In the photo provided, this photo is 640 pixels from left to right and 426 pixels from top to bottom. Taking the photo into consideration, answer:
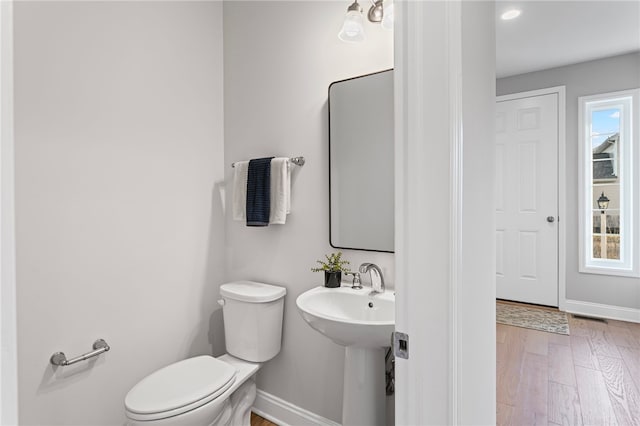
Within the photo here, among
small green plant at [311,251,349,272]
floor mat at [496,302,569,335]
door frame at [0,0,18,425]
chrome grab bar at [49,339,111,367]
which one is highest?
door frame at [0,0,18,425]

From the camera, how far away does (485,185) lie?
41.0 inches

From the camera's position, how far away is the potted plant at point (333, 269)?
5.38 feet

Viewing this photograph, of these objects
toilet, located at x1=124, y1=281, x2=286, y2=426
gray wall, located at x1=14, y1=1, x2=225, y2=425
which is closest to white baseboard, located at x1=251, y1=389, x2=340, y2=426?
toilet, located at x1=124, y1=281, x2=286, y2=426

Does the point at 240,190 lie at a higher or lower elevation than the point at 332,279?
higher

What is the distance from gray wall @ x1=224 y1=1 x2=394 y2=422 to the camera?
171 cm

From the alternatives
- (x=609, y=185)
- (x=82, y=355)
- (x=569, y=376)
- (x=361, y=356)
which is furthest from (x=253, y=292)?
(x=609, y=185)

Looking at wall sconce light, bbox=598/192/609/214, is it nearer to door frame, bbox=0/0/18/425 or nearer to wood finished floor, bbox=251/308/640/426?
wood finished floor, bbox=251/308/640/426

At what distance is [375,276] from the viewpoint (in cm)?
154

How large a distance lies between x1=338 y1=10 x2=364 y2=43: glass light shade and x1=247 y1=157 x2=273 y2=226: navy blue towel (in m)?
0.72

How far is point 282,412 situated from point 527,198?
10.9ft

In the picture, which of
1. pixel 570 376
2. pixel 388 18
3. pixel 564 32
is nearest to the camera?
pixel 388 18

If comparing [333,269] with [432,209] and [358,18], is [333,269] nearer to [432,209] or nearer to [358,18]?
[432,209]

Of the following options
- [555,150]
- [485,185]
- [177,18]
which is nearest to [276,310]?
[485,185]

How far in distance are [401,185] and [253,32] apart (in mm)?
1699
